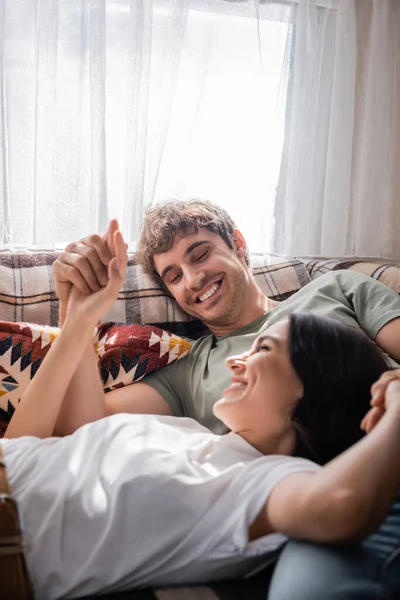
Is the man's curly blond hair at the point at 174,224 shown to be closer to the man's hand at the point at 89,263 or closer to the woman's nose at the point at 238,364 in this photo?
the man's hand at the point at 89,263

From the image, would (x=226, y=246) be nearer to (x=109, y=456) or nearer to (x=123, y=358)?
(x=123, y=358)

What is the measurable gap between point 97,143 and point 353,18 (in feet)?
2.91

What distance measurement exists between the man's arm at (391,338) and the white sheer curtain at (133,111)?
0.78 m

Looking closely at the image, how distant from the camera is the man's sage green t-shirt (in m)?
1.20

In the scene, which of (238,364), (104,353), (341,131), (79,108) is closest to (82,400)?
(104,353)

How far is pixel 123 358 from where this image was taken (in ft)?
4.25

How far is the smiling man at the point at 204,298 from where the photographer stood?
1.12m

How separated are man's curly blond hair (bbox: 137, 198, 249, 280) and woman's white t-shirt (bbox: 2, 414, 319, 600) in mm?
651

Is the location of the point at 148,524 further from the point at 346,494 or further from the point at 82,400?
the point at 82,400

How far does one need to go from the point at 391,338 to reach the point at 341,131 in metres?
0.94

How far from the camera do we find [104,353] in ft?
4.30

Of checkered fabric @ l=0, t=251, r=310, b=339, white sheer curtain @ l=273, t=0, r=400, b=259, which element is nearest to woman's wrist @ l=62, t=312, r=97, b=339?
checkered fabric @ l=0, t=251, r=310, b=339

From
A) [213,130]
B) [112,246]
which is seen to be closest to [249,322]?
[112,246]

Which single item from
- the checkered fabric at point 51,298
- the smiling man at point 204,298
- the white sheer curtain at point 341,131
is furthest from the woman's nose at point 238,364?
the white sheer curtain at point 341,131
